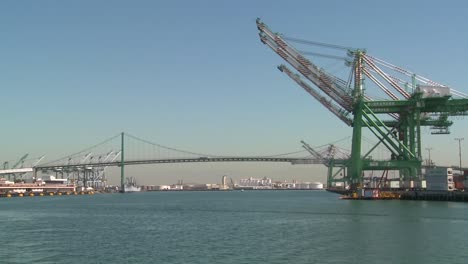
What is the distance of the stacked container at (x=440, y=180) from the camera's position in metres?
85.7

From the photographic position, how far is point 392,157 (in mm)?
86188

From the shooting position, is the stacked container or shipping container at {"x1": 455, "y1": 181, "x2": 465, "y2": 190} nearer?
the stacked container

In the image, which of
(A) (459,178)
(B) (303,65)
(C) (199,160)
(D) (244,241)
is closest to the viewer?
(D) (244,241)

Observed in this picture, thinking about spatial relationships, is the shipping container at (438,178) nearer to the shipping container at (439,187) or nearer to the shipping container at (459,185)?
the shipping container at (439,187)

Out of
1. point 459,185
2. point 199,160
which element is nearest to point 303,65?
point 459,185

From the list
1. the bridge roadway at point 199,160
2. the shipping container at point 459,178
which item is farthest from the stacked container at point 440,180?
the bridge roadway at point 199,160

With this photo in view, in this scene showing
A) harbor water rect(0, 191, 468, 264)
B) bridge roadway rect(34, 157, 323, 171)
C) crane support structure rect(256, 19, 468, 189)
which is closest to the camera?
harbor water rect(0, 191, 468, 264)

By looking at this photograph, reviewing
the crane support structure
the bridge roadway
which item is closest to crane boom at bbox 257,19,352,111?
the crane support structure

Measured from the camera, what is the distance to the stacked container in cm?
8569

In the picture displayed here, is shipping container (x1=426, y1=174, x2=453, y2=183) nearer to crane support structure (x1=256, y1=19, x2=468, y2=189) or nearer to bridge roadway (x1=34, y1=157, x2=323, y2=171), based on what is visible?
crane support structure (x1=256, y1=19, x2=468, y2=189)

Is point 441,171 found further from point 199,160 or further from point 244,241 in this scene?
point 199,160

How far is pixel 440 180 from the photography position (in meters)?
86.3

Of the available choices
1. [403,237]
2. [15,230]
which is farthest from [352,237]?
[15,230]

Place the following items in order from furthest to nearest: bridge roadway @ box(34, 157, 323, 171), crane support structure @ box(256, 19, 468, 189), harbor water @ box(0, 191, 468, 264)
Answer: bridge roadway @ box(34, 157, 323, 171) < crane support structure @ box(256, 19, 468, 189) < harbor water @ box(0, 191, 468, 264)
